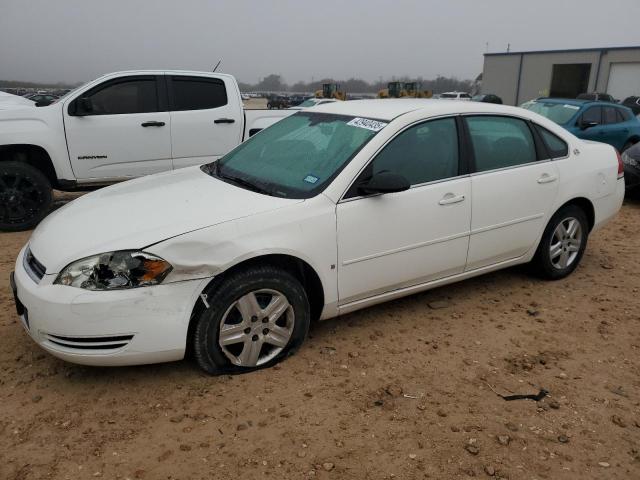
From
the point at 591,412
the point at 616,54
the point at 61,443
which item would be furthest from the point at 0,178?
the point at 616,54

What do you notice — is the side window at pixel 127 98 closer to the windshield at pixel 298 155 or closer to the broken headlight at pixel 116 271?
the windshield at pixel 298 155

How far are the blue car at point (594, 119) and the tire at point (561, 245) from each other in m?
5.76

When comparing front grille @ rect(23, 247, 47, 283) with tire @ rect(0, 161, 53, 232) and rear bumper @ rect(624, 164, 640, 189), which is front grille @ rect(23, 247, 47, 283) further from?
rear bumper @ rect(624, 164, 640, 189)

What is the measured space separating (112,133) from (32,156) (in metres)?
0.97

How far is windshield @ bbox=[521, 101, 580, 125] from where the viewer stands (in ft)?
32.6

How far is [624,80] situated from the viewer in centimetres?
3181

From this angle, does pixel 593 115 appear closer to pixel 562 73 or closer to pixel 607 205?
pixel 607 205

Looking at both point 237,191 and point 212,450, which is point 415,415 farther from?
point 237,191

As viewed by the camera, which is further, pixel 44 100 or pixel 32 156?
pixel 44 100

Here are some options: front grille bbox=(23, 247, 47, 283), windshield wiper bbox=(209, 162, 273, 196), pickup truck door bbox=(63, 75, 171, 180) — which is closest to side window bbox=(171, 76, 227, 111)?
pickup truck door bbox=(63, 75, 171, 180)

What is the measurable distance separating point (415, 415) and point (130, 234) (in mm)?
1807

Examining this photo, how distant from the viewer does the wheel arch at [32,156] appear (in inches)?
245

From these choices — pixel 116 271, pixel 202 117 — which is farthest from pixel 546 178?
pixel 202 117

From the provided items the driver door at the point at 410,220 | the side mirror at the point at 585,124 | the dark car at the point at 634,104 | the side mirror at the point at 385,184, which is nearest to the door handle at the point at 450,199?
the driver door at the point at 410,220
